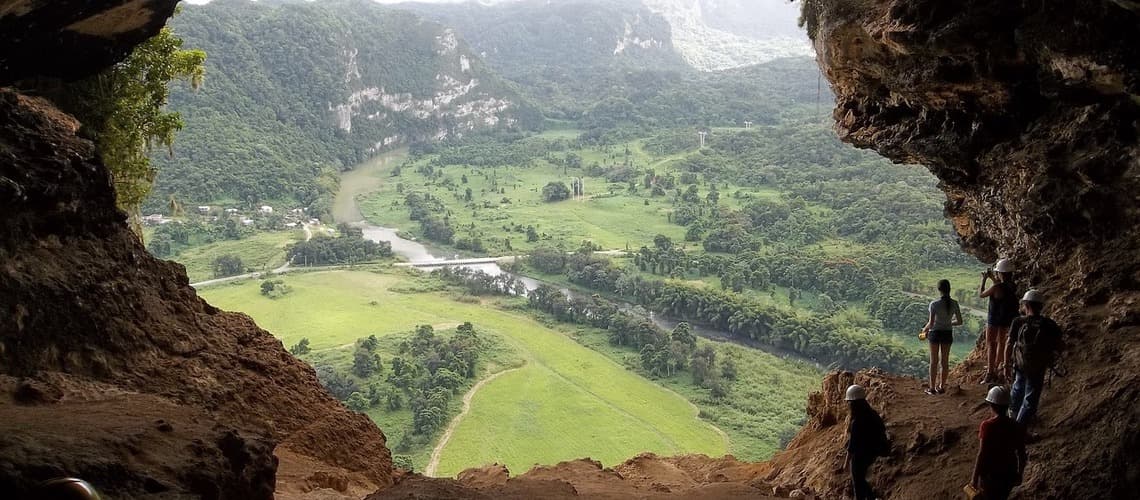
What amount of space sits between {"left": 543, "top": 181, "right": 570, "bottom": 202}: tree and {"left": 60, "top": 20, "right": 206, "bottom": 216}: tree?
81.6 metres

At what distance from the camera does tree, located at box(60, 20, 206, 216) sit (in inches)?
532

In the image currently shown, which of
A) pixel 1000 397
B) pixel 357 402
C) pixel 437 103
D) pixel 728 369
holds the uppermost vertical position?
pixel 437 103

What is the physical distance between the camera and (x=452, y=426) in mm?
36375

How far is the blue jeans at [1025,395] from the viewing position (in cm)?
771

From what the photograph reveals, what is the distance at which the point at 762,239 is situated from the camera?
71.7 meters

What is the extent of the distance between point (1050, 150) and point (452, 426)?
30661 millimetres

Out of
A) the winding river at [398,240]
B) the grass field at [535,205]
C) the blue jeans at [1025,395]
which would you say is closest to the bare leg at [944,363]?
the blue jeans at [1025,395]

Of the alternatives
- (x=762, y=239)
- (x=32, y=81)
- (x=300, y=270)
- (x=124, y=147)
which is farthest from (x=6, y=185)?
(x=762, y=239)

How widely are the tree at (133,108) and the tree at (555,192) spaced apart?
268 feet

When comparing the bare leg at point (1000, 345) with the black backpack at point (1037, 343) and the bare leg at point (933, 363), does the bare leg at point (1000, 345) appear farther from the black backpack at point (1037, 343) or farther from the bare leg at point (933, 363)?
the black backpack at point (1037, 343)

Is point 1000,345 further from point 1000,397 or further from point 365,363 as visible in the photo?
point 365,363

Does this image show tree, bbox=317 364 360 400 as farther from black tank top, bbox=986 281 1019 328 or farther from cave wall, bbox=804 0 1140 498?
black tank top, bbox=986 281 1019 328

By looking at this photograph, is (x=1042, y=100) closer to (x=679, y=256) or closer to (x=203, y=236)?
(x=679, y=256)

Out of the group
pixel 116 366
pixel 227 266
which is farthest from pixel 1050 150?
pixel 227 266
